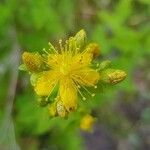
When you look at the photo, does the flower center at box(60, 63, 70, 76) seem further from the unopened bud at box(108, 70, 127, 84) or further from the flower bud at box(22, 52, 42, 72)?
the unopened bud at box(108, 70, 127, 84)

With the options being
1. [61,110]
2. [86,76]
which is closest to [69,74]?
[86,76]

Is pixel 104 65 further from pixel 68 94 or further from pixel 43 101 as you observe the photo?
pixel 43 101

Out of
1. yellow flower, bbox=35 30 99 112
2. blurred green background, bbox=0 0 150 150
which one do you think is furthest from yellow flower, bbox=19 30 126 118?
blurred green background, bbox=0 0 150 150

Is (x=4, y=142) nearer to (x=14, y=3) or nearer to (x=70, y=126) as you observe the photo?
(x=70, y=126)

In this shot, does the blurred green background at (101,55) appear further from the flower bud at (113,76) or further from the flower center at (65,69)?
the flower bud at (113,76)

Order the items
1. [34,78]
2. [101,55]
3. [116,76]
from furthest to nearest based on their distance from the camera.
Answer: [101,55]
[34,78]
[116,76]

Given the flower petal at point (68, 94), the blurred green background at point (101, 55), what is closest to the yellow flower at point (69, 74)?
the flower petal at point (68, 94)
